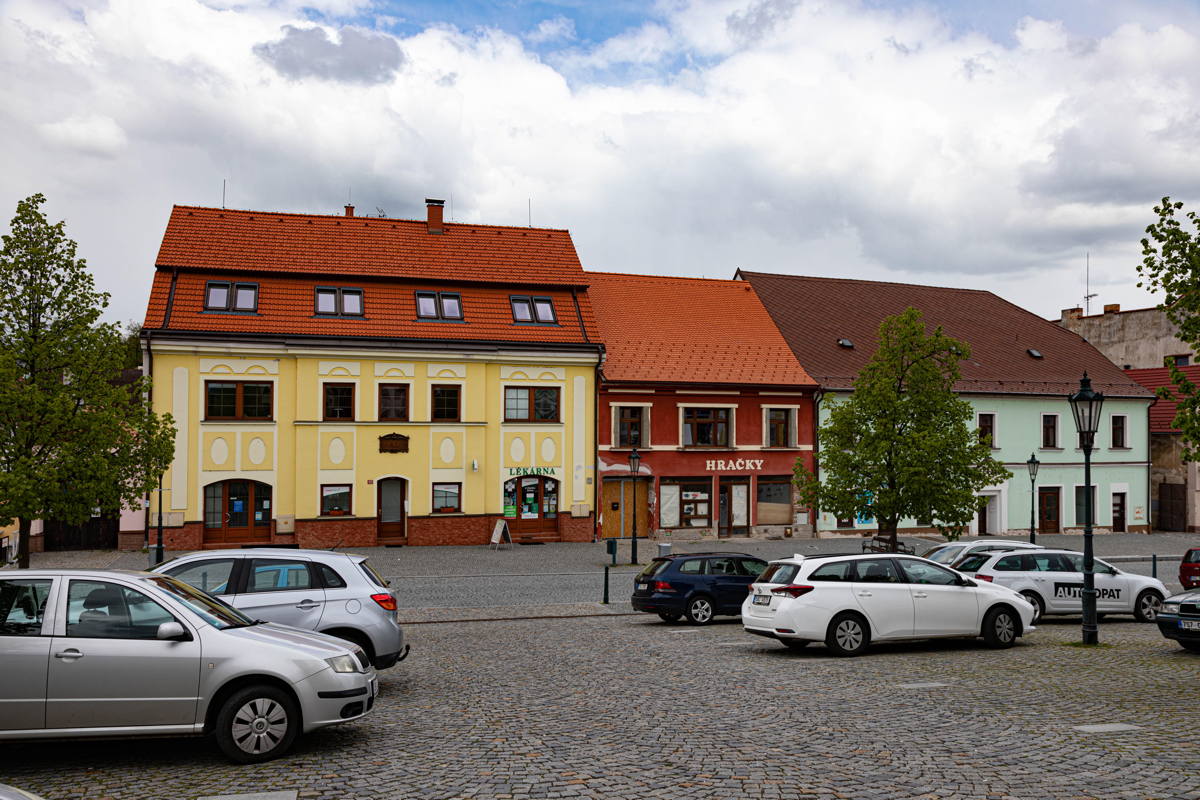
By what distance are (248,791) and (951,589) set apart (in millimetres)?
10974

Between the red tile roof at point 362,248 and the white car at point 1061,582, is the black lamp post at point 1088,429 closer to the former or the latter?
the white car at point 1061,582

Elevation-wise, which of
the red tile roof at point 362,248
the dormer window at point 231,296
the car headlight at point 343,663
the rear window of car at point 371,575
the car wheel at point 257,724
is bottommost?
the car wheel at point 257,724

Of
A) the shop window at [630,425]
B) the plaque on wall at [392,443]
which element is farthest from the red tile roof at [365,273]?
the plaque on wall at [392,443]

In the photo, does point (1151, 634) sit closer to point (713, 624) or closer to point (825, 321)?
point (713, 624)

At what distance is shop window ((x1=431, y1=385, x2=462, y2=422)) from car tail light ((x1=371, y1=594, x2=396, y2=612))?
2465cm

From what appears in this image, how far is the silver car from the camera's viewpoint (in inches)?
321

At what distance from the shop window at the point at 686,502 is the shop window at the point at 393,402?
9.95 metres

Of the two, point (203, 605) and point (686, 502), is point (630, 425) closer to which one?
point (686, 502)

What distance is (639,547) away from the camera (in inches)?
1454

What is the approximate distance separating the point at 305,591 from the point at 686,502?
28512mm

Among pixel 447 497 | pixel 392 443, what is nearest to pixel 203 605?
pixel 392 443

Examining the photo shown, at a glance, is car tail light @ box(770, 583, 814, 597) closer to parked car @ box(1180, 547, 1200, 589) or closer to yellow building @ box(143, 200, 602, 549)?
parked car @ box(1180, 547, 1200, 589)

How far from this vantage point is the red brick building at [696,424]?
39.1 metres

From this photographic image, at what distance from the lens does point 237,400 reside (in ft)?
114
